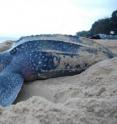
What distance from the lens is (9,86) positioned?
1.81 m

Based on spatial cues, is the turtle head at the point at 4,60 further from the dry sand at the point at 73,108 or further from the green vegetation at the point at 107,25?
the green vegetation at the point at 107,25

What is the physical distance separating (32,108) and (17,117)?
2.6 inches

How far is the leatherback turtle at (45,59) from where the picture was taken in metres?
2.02

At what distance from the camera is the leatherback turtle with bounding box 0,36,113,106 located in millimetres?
2020

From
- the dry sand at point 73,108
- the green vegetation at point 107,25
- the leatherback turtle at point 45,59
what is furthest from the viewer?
the green vegetation at point 107,25

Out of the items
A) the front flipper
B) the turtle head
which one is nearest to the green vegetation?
the turtle head

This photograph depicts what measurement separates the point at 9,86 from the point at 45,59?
1.18ft

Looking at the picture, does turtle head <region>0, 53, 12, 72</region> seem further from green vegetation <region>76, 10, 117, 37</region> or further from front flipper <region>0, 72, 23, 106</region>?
green vegetation <region>76, 10, 117, 37</region>

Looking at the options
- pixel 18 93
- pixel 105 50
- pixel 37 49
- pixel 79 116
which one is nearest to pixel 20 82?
pixel 18 93

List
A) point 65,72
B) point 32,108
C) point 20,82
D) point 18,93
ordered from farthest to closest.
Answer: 1. point 65,72
2. point 20,82
3. point 18,93
4. point 32,108

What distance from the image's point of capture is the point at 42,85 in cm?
185

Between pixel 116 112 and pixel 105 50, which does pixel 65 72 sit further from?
pixel 116 112

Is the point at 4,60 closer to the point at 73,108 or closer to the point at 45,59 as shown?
the point at 45,59

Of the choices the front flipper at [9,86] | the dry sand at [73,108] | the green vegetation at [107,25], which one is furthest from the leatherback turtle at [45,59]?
the green vegetation at [107,25]
